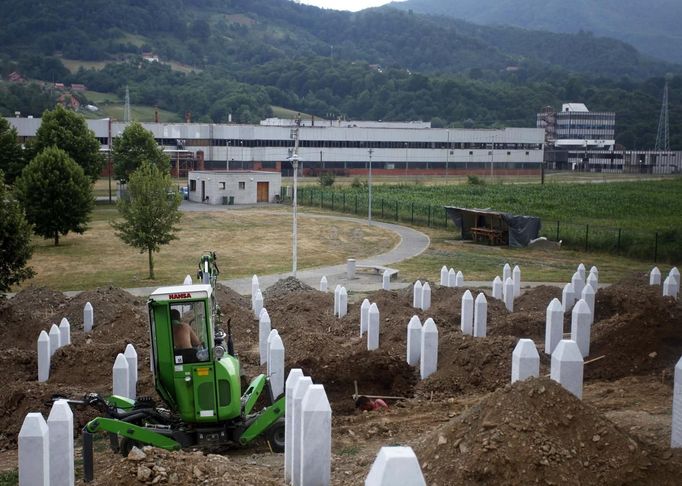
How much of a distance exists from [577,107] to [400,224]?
9919cm

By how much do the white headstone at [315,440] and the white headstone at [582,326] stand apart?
25.7 ft

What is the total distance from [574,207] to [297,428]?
157ft

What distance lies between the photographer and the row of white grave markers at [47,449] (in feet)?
26.9

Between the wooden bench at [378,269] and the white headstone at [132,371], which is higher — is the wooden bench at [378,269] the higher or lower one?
the lower one

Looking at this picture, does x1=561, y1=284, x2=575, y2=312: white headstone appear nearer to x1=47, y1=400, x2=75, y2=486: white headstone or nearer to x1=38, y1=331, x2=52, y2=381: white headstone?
x1=38, y1=331, x2=52, y2=381: white headstone

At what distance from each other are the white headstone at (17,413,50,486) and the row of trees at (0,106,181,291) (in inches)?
667

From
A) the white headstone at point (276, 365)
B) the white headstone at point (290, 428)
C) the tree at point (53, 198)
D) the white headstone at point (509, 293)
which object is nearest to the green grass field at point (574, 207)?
the white headstone at point (509, 293)

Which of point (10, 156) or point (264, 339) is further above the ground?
point (10, 156)

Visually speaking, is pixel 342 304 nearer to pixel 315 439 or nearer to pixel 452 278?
pixel 452 278

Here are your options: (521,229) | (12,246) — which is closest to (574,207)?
(521,229)

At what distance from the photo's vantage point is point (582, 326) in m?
15.2

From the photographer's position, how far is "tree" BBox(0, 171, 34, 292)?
79.9 ft

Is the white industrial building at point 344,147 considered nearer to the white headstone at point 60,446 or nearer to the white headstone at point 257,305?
the white headstone at point 257,305

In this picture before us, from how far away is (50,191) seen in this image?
44781 millimetres
